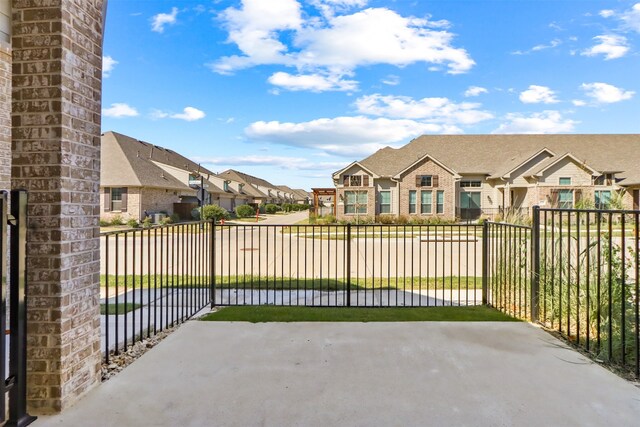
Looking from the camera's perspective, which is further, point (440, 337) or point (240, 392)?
point (440, 337)

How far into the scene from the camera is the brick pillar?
7.72 ft

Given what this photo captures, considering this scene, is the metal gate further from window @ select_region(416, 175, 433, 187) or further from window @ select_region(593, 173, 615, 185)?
window @ select_region(593, 173, 615, 185)

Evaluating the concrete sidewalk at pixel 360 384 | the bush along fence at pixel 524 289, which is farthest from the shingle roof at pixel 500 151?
the concrete sidewalk at pixel 360 384

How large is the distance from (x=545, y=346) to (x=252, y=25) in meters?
8.29

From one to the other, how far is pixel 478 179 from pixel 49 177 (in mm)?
31588

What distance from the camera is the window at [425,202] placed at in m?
28.6

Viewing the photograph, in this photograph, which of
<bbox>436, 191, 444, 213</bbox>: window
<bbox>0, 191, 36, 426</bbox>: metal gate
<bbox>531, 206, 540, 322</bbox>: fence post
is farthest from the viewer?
<bbox>436, 191, 444, 213</bbox>: window

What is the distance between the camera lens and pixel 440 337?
398 cm

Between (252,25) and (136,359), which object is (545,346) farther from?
(252,25)

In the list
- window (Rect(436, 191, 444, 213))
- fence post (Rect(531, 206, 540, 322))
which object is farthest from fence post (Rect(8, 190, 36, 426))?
window (Rect(436, 191, 444, 213))

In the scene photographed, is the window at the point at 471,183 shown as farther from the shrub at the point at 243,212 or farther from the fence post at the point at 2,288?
the fence post at the point at 2,288

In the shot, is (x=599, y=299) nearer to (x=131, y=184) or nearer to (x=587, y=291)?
(x=587, y=291)

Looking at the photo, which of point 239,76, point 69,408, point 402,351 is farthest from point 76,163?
point 239,76

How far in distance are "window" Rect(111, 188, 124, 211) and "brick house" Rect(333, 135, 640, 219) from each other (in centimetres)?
1568
